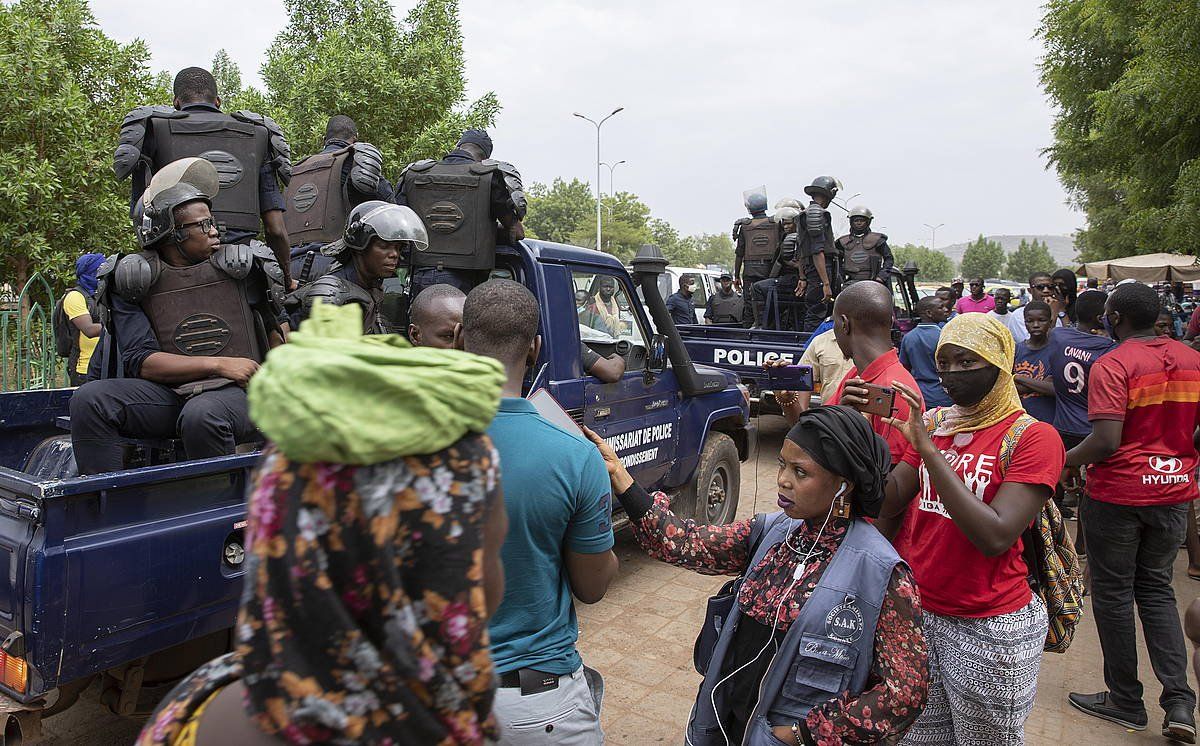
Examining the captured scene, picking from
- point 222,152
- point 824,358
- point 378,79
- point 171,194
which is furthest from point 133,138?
point 378,79

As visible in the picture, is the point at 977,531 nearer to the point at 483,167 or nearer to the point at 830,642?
the point at 830,642

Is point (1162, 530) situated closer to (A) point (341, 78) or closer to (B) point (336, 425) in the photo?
(B) point (336, 425)

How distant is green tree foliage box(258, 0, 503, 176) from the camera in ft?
45.3

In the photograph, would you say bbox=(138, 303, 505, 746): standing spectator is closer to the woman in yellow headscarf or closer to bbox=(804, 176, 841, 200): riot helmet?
the woman in yellow headscarf

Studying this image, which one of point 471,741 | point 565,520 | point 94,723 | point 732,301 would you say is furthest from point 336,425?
point 732,301

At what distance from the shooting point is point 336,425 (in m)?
1.01

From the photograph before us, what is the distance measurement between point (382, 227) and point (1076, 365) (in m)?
4.60

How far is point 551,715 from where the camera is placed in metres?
1.96

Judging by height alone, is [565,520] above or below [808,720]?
above

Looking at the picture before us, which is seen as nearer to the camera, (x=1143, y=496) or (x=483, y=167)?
(x=1143, y=496)

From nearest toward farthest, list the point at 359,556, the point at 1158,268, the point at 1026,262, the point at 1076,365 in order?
the point at 359,556, the point at 1076,365, the point at 1158,268, the point at 1026,262

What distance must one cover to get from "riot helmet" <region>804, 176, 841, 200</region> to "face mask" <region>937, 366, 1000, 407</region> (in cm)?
807

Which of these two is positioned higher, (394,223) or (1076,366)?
(394,223)

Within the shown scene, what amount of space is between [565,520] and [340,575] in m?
0.93
